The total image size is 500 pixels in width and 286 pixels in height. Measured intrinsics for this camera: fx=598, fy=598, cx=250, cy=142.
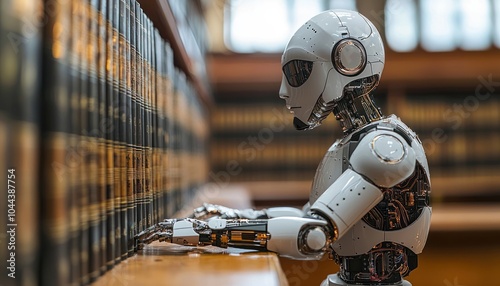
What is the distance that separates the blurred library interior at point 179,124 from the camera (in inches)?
23.7

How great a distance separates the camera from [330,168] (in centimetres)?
118

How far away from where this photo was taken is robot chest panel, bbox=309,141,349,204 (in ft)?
3.78

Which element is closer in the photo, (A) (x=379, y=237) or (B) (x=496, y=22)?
(A) (x=379, y=237)

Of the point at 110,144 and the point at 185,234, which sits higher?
the point at 110,144

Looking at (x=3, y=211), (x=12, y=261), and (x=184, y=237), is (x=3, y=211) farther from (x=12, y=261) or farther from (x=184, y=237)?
(x=184, y=237)

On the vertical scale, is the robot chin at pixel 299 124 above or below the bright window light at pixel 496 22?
below

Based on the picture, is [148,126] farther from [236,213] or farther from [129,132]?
[236,213]

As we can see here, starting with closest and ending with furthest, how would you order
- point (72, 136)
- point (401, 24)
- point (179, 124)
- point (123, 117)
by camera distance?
point (72, 136), point (123, 117), point (179, 124), point (401, 24)

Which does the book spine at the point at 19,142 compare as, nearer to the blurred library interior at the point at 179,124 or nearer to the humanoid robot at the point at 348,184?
the blurred library interior at the point at 179,124

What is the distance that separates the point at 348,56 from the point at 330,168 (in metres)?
0.22

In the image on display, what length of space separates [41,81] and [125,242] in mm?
384

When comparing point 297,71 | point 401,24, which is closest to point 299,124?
point 297,71

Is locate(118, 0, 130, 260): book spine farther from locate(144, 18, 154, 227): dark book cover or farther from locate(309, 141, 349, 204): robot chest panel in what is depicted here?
locate(309, 141, 349, 204): robot chest panel

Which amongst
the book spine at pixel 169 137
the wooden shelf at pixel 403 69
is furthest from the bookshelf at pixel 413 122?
the book spine at pixel 169 137
